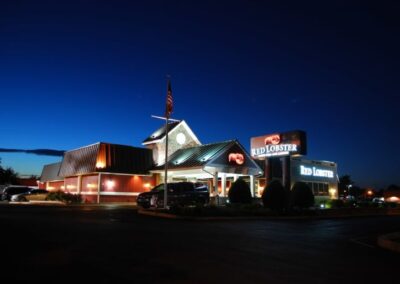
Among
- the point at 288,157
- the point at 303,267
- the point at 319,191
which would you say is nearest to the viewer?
the point at 303,267

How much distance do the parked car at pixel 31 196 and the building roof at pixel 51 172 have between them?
270 inches

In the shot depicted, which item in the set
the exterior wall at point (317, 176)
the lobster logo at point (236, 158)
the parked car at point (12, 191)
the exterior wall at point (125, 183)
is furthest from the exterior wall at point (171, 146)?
the parked car at point (12, 191)

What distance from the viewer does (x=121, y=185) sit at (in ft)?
132

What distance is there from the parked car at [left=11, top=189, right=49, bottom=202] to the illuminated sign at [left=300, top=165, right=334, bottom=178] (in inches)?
1162

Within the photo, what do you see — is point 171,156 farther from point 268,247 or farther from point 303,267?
point 303,267

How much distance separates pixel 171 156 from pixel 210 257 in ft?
109

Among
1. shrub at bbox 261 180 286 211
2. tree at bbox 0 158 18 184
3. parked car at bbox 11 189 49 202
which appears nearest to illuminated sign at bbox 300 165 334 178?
shrub at bbox 261 180 286 211

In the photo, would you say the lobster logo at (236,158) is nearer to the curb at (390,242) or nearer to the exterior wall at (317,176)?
the exterior wall at (317,176)

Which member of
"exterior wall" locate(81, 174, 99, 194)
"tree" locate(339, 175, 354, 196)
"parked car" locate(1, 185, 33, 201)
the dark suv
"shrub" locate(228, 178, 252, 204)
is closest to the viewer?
the dark suv

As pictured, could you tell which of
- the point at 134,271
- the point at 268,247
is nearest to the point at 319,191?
the point at 268,247

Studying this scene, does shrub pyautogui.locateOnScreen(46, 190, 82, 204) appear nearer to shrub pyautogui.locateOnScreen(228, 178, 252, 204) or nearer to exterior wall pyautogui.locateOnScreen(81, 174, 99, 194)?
exterior wall pyautogui.locateOnScreen(81, 174, 99, 194)

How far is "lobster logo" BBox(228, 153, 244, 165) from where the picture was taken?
1478 inches

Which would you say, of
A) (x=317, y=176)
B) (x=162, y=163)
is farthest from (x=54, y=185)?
(x=317, y=176)

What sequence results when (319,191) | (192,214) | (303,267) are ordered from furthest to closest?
(319,191) < (192,214) < (303,267)
